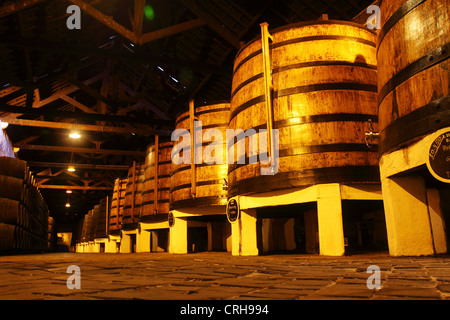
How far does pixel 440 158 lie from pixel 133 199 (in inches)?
495

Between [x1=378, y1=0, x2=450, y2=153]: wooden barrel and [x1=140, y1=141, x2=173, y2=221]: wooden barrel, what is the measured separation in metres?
7.53

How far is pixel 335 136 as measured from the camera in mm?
5027

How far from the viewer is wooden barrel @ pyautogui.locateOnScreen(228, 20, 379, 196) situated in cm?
501

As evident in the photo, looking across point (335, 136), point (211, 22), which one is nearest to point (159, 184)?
point (211, 22)

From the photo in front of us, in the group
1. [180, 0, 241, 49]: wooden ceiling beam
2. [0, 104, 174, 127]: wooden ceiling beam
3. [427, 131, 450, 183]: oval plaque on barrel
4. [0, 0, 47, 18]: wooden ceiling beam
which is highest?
[180, 0, 241, 49]: wooden ceiling beam

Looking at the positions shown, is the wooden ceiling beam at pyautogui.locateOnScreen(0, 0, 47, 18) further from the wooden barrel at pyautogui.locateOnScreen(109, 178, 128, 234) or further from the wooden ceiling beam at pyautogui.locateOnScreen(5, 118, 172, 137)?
the wooden barrel at pyautogui.locateOnScreen(109, 178, 128, 234)

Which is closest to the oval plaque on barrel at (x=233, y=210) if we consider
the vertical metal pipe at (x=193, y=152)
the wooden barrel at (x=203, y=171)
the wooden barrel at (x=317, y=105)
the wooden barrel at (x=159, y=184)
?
the wooden barrel at (x=317, y=105)

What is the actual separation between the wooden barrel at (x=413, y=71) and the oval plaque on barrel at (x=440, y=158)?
0.46ft

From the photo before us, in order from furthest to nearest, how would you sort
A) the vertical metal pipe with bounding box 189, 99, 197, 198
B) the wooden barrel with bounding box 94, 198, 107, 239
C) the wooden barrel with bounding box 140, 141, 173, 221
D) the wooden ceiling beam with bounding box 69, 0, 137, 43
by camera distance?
the wooden barrel with bounding box 94, 198, 107, 239, the wooden barrel with bounding box 140, 141, 173, 221, the wooden ceiling beam with bounding box 69, 0, 137, 43, the vertical metal pipe with bounding box 189, 99, 197, 198

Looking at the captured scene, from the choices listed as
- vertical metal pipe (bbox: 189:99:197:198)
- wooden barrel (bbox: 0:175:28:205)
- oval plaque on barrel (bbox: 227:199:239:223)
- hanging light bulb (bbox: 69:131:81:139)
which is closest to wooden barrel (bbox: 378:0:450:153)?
oval plaque on barrel (bbox: 227:199:239:223)

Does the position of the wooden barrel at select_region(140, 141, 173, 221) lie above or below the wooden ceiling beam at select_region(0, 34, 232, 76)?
below

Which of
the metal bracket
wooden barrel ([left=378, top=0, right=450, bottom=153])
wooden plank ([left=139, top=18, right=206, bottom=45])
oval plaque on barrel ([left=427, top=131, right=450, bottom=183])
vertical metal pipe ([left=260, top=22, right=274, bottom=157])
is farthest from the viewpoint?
wooden plank ([left=139, top=18, right=206, bottom=45])

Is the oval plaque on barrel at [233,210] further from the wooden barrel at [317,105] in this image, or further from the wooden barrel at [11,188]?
the wooden barrel at [11,188]

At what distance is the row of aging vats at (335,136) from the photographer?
3541 millimetres
